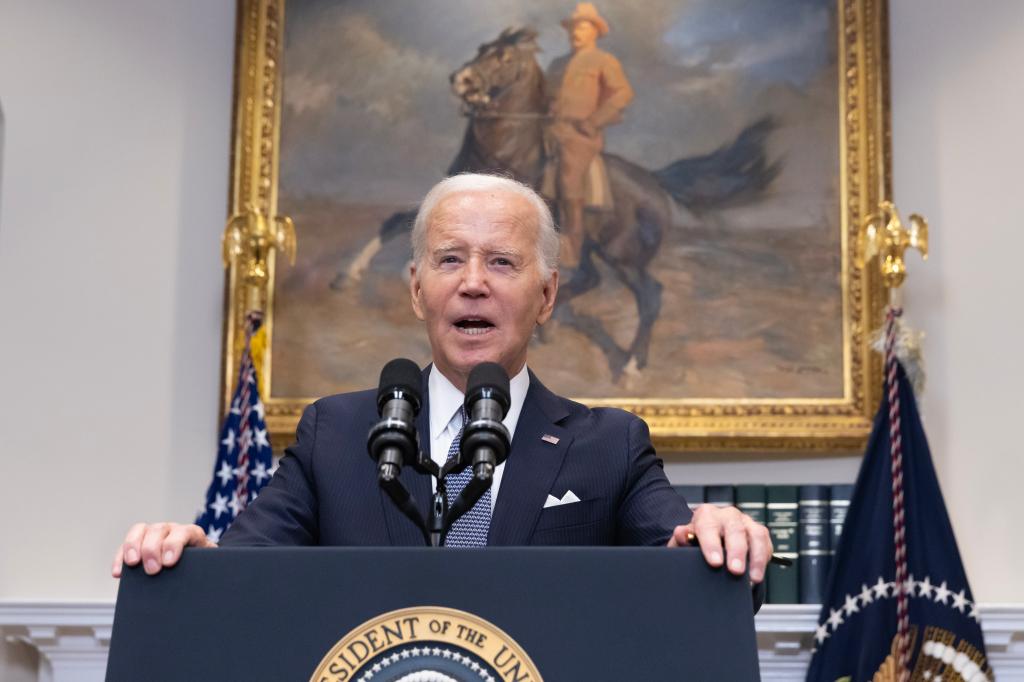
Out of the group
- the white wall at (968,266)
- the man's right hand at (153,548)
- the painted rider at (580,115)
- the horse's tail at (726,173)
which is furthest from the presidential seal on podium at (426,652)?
the horse's tail at (726,173)

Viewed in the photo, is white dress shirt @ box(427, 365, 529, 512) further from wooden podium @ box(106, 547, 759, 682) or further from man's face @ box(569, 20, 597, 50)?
man's face @ box(569, 20, 597, 50)

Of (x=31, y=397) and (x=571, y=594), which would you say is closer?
(x=571, y=594)

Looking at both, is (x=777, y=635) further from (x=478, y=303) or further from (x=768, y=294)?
(x=478, y=303)

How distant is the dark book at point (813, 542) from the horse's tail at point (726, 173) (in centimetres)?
146

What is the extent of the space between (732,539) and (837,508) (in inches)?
149

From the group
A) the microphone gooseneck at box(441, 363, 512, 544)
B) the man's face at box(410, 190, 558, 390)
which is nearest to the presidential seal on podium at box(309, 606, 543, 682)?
the microphone gooseneck at box(441, 363, 512, 544)

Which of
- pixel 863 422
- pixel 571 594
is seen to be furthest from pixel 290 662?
pixel 863 422

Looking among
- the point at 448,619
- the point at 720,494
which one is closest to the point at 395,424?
the point at 448,619

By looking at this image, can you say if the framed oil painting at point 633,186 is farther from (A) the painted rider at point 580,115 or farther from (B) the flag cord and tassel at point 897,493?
(B) the flag cord and tassel at point 897,493

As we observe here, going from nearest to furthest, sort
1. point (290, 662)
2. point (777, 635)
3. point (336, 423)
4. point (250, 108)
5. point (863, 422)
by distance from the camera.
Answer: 1. point (290, 662)
2. point (336, 423)
3. point (777, 635)
4. point (863, 422)
5. point (250, 108)

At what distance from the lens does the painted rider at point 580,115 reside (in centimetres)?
629

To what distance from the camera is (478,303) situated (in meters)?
2.95

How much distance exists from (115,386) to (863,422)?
134 inches

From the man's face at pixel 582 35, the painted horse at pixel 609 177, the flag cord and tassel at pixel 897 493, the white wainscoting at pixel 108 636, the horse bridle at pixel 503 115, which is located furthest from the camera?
the man's face at pixel 582 35
